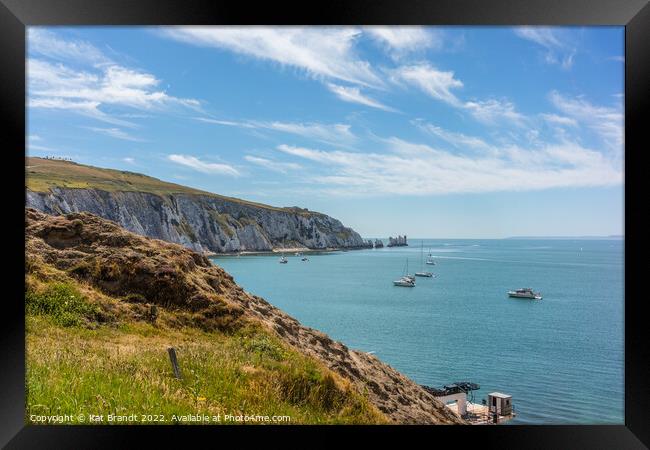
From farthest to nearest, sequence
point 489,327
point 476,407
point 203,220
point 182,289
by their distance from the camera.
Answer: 1. point 203,220
2. point 489,327
3. point 476,407
4. point 182,289

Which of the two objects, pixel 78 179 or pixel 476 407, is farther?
pixel 78 179

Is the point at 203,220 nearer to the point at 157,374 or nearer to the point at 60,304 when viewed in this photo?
the point at 60,304

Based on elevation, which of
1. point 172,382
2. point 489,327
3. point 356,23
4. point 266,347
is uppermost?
point 356,23


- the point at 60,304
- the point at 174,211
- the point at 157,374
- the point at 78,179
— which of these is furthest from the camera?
the point at 174,211

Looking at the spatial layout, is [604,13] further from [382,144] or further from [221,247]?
[221,247]

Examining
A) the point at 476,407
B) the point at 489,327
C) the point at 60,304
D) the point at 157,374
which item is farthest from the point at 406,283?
the point at 157,374

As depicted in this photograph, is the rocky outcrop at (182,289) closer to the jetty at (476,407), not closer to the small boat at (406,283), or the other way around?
the jetty at (476,407)

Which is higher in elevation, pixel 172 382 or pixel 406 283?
pixel 172 382

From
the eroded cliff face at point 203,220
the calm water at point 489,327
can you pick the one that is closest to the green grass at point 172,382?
the calm water at point 489,327
